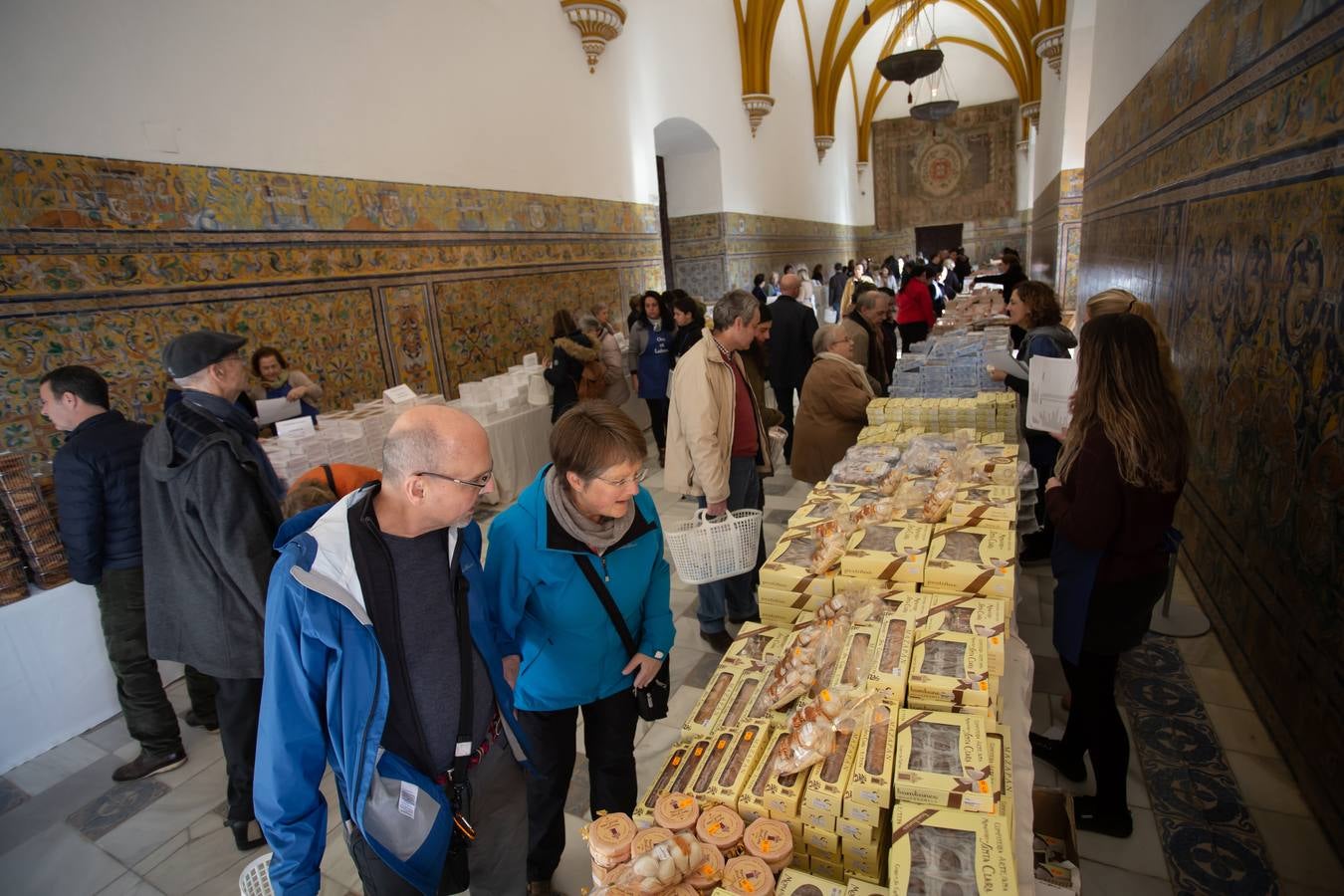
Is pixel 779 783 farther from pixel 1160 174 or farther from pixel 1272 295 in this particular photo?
pixel 1160 174

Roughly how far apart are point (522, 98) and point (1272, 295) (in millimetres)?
7271

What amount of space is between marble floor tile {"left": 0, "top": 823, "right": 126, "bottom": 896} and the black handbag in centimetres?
228

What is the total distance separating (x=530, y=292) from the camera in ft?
25.4

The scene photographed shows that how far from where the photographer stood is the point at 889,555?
86.5 inches

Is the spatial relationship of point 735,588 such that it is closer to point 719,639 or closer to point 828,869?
point 719,639

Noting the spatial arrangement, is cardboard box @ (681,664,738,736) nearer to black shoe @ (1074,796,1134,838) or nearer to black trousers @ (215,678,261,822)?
black shoe @ (1074,796,1134,838)

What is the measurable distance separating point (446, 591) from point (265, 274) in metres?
4.36

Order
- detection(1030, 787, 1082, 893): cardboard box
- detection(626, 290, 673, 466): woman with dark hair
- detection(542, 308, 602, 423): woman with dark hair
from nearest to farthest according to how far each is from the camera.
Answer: detection(1030, 787, 1082, 893): cardboard box, detection(542, 308, 602, 423): woman with dark hair, detection(626, 290, 673, 466): woman with dark hair

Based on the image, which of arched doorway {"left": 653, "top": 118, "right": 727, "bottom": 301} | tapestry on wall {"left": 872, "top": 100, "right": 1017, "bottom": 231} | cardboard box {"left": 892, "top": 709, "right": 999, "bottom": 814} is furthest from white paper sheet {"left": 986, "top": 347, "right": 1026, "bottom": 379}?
tapestry on wall {"left": 872, "top": 100, "right": 1017, "bottom": 231}

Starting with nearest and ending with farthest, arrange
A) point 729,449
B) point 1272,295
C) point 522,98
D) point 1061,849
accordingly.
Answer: point 1061,849
point 1272,295
point 729,449
point 522,98

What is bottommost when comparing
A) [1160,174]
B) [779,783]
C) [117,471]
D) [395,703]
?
[779,783]

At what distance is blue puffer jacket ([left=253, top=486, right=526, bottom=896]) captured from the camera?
1.34 metres

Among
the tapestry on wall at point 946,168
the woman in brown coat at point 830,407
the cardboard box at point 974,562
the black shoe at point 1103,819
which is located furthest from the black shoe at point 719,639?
the tapestry on wall at point 946,168

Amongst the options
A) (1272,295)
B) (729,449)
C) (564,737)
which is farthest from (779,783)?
(1272,295)
